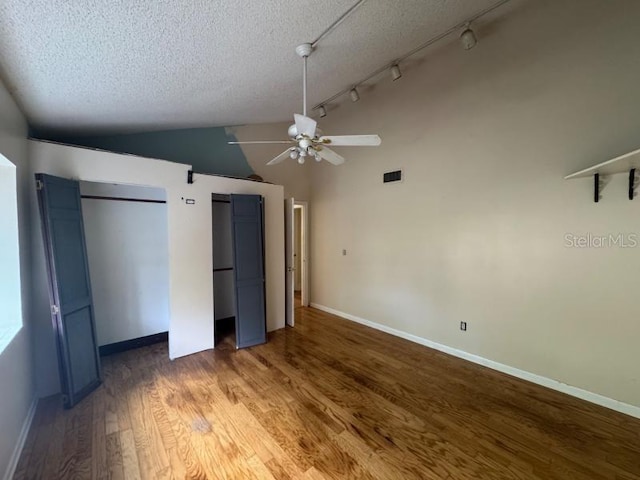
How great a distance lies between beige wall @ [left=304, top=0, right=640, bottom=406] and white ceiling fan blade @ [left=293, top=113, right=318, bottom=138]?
215 centimetres

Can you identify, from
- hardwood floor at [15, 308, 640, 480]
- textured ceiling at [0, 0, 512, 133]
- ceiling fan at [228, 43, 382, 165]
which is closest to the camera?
textured ceiling at [0, 0, 512, 133]

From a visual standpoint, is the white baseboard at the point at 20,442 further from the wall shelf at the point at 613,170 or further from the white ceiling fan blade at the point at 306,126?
the wall shelf at the point at 613,170

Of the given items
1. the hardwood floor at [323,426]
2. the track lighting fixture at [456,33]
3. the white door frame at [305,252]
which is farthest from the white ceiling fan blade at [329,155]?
the white door frame at [305,252]

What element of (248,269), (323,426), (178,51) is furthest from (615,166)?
(248,269)

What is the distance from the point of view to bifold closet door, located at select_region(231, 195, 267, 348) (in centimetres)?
356

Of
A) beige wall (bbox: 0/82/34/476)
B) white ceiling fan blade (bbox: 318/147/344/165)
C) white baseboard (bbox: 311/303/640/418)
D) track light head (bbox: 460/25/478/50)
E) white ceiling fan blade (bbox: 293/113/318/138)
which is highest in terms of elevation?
track light head (bbox: 460/25/478/50)

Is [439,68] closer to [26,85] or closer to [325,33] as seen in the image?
[325,33]

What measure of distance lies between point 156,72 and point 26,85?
88cm

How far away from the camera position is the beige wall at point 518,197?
2312 mm

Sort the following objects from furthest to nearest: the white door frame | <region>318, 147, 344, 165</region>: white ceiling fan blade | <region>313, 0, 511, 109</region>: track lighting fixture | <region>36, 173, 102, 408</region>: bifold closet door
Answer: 1. the white door frame
2. <region>313, 0, 511, 109</region>: track lighting fixture
3. <region>318, 147, 344, 165</region>: white ceiling fan blade
4. <region>36, 173, 102, 408</region>: bifold closet door

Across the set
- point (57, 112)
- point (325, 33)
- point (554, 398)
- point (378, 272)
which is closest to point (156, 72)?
point (57, 112)

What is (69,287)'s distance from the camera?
2393 millimetres

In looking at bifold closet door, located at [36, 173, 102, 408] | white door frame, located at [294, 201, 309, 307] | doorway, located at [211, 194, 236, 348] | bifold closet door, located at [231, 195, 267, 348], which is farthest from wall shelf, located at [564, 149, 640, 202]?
bifold closet door, located at [36, 173, 102, 408]

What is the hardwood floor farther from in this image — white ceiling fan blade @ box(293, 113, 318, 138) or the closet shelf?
white ceiling fan blade @ box(293, 113, 318, 138)
